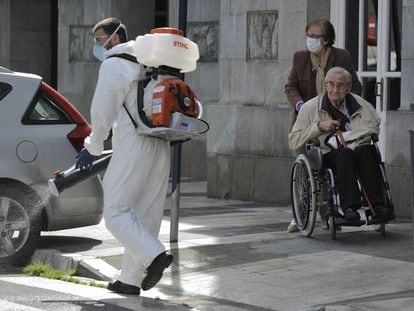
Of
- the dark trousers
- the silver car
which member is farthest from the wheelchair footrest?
the silver car

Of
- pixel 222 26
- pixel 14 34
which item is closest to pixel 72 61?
pixel 14 34

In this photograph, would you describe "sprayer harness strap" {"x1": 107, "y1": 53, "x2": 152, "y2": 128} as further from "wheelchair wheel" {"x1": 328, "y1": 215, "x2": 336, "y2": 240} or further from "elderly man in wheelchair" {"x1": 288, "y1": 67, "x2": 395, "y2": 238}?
"wheelchair wheel" {"x1": 328, "y1": 215, "x2": 336, "y2": 240}

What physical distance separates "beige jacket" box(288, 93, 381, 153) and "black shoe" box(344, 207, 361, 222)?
599mm

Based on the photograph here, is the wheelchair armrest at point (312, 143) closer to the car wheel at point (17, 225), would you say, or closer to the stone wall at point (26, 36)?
the car wheel at point (17, 225)

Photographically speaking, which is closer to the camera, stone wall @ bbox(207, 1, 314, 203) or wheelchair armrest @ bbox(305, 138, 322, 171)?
wheelchair armrest @ bbox(305, 138, 322, 171)

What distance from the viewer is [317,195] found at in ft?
36.8

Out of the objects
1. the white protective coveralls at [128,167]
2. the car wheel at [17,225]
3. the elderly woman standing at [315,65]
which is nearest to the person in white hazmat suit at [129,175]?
the white protective coveralls at [128,167]

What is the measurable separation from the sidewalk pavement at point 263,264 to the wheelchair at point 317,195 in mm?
166

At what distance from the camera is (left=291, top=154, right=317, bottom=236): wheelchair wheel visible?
11.1 meters

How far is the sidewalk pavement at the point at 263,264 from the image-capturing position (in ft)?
29.1

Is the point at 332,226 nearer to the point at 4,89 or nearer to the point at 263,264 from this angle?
the point at 263,264

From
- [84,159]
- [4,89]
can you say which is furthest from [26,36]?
[84,159]

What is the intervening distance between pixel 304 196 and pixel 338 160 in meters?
0.67

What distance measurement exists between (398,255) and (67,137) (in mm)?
3084
